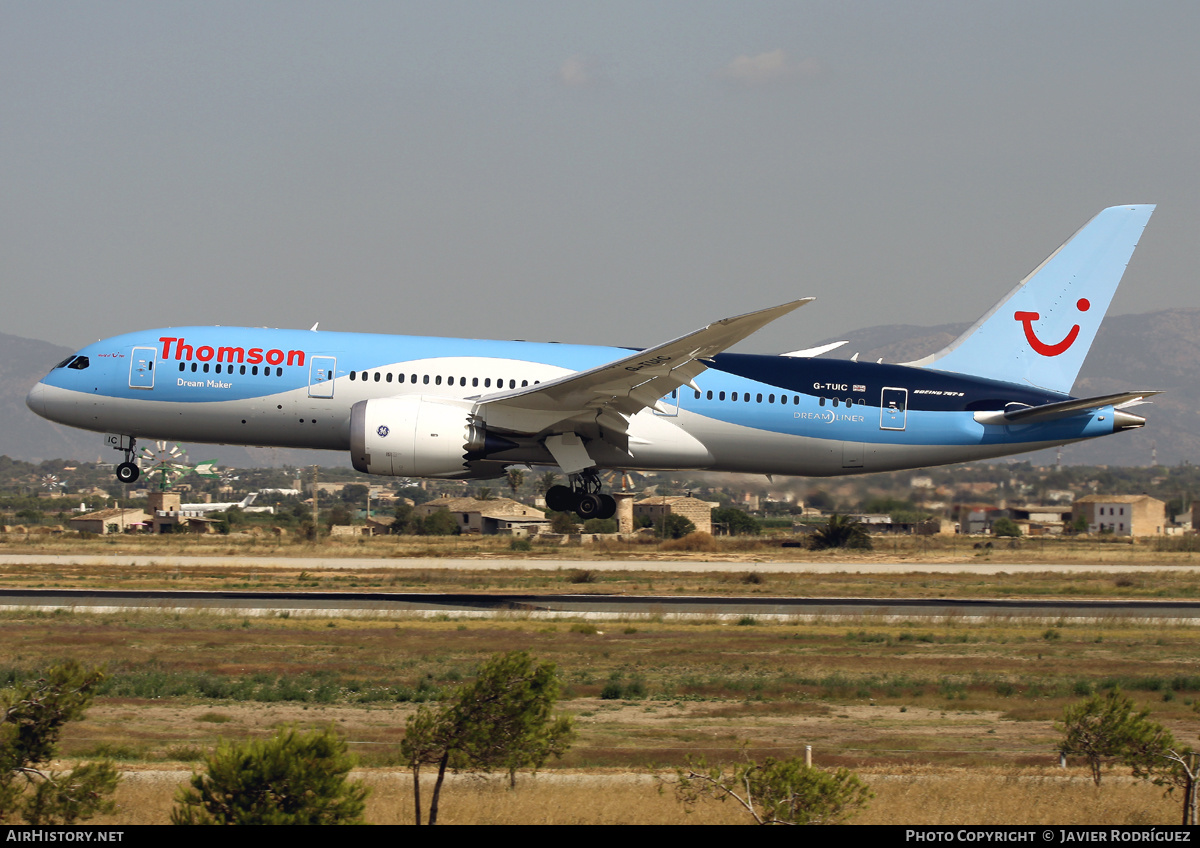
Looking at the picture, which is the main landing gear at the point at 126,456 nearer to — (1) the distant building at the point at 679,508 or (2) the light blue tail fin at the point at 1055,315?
(2) the light blue tail fin at the point at 1055,315

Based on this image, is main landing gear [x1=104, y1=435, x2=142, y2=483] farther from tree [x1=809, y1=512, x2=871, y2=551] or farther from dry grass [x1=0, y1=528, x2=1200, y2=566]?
tree [x1=809, y1=512, x2=871, y2=551]

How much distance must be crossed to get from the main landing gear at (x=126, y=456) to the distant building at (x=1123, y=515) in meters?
79.2

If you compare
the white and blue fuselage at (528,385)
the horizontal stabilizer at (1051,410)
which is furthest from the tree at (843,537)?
the white and blue fuselage at (528,385)

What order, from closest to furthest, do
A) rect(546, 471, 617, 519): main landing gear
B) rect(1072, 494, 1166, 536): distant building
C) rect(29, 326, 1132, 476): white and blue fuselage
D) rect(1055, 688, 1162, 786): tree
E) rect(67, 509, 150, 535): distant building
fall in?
rect(1055, 688, 1162, 786): tree → rect(29, 326, 1132, 476): white and blue fuselage → rect(546, 471, 617, 519): main landing gear → rect(67, 509, 150, 535): distant building → rect(1072, 494, 1166, 536): distant building

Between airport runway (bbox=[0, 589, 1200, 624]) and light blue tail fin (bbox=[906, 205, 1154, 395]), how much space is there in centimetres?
701

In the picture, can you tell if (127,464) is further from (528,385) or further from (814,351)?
(814,351)

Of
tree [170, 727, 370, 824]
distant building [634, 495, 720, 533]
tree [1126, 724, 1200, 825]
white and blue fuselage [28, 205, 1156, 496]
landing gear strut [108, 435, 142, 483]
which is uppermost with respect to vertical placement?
white and blue fuselage [28, 205, 1156, 496]

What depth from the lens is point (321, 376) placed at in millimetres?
31078

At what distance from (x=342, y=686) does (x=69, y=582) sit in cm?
1966

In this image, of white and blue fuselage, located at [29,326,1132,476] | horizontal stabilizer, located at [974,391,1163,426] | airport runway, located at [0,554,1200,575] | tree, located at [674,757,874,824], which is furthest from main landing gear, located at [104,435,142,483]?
tree, located at [674,757,874,824]

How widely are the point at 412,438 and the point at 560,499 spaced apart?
5.31 metres

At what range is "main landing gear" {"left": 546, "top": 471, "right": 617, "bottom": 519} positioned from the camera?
107 ft

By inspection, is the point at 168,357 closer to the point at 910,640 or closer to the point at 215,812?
the point at 910,640

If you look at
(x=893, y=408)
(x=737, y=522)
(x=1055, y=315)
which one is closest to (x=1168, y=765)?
(x=893, y=408)
